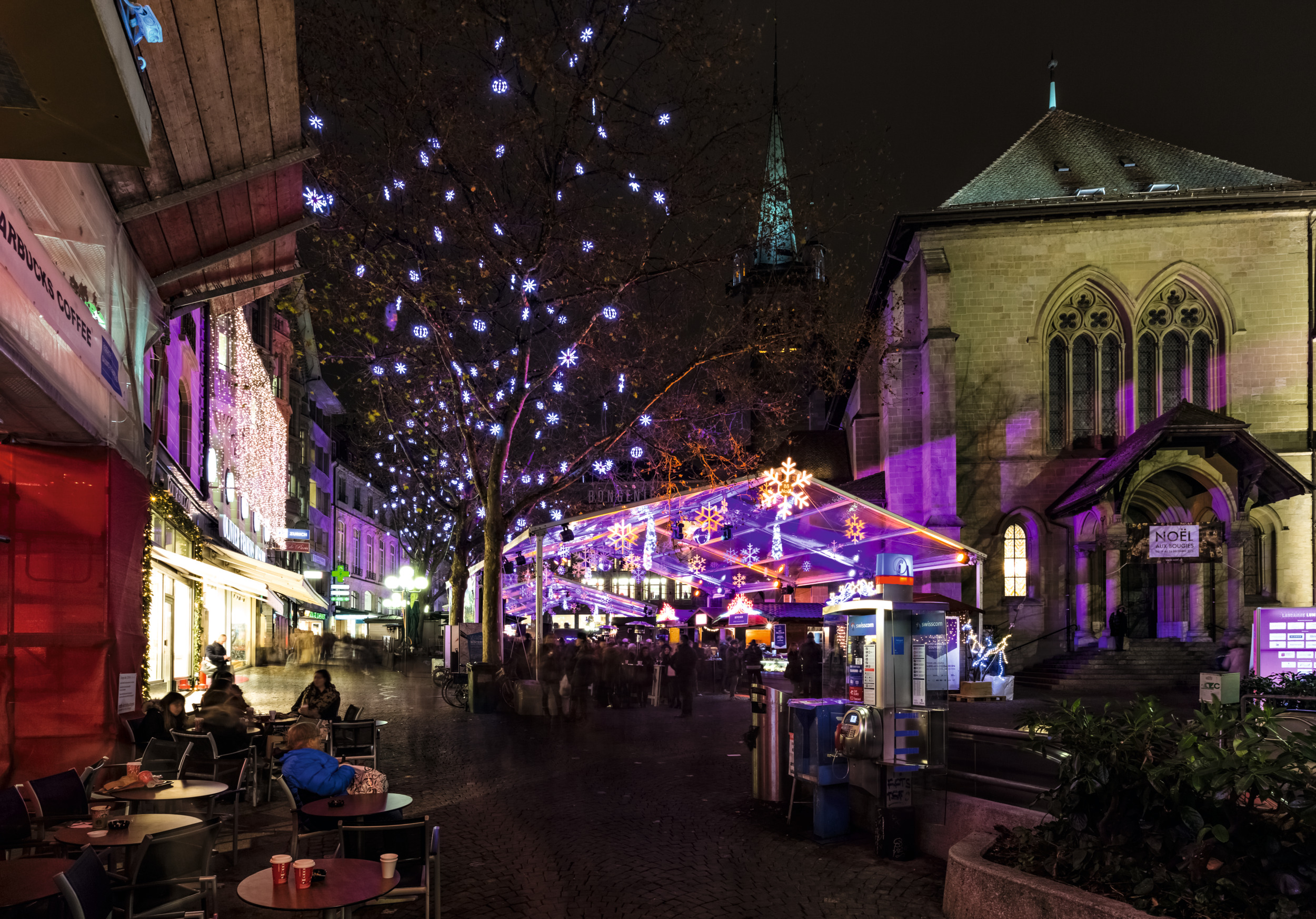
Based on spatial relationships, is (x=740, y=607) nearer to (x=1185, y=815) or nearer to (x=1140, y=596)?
(x=1140, y=596)

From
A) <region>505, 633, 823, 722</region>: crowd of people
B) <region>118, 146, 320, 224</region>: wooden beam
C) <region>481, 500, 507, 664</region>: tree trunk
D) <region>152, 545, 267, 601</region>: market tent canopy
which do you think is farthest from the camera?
<region>505, 633, 823, 722</region>: crowd of people

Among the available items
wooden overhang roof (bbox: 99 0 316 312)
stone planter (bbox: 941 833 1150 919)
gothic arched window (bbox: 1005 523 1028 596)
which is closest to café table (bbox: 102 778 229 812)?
wooden overhang roof (bbox: 99 0 316 312)

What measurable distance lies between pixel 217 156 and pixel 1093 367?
91.4ft

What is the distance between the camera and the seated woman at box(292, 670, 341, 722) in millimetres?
11781

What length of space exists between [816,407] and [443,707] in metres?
42.9

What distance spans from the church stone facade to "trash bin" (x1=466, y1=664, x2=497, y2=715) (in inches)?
547

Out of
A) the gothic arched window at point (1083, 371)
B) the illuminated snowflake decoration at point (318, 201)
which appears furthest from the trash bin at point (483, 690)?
the gothic arched window at point (1083, 371)

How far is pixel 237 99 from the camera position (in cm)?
733

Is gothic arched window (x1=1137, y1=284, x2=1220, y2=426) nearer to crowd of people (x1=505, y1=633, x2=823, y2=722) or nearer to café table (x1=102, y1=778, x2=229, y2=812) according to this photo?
crowd of people (x1=505, y1=633, x2=823, y2=722)

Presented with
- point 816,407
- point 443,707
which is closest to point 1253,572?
point 443,707

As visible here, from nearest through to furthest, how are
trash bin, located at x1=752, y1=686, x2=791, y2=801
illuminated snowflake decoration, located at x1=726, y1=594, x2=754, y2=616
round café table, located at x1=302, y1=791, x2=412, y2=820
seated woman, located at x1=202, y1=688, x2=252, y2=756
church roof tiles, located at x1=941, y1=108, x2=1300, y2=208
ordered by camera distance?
round café table, located at x1=302, y1=791, x2=412, y2=820
seated woman, located at x1=202, y1=688, x2=252, y2=756
trash bin, located at x1=752, y1=686, x2=791, y2=801
illuminated snowflake decoration, located at x1=726, y1=594, x2=754, y2=616
church roof tiles, located at x1=941, y1=108, x2=1300, y2=208

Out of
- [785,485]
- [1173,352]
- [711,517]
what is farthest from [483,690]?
[1173,352]

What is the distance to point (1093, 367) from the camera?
30406mm

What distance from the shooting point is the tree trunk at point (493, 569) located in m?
19.6
